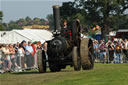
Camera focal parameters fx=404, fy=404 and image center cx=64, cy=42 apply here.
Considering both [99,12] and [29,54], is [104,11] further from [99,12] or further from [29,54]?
[29,54]

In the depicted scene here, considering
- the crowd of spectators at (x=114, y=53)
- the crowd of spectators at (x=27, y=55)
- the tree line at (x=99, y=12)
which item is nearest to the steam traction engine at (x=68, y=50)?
the crowd of spectators at (x=27, y=55)

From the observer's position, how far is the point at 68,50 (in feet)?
64.3

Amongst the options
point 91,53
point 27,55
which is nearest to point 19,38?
point 27,55

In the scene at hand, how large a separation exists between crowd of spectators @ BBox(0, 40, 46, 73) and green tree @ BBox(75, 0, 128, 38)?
5060 centimetres

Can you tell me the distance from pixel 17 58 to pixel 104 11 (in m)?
53.6

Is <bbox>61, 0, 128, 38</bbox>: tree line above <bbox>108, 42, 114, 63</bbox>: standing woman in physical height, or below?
above

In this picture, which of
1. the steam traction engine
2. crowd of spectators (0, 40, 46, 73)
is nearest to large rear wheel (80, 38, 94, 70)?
the steam traction engine

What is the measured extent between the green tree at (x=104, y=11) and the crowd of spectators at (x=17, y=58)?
166 feet

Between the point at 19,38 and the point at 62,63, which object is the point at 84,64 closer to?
the point at 62,63

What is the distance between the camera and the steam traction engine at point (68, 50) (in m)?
18.9

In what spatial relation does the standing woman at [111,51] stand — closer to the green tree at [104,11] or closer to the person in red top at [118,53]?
the person in red top at [118,53]

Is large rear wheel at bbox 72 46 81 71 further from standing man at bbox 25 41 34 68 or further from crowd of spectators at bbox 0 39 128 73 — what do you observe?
standing man at bbox 25 41 34 68

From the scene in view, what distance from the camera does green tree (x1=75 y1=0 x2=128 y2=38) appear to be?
75.6 metres

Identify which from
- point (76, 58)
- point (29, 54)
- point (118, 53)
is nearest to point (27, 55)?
point (29, 54)
